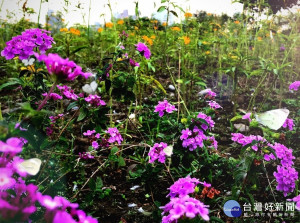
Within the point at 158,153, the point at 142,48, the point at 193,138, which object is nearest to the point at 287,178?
the point at 193,138

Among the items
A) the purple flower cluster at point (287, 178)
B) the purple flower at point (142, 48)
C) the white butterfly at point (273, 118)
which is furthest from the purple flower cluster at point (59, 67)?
the purple flower cluster at point (287, 178)

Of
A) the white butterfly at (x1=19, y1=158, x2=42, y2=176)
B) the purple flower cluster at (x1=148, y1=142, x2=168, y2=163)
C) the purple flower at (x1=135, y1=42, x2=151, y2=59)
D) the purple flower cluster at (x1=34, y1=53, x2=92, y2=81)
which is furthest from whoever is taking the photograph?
the purple flower at (x1=135, y1=42, x2=151, y2=59)

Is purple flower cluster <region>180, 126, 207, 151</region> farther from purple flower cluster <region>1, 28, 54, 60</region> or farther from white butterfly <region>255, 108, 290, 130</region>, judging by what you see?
purple flower cluster <region>1, 28, 54, 60</region>

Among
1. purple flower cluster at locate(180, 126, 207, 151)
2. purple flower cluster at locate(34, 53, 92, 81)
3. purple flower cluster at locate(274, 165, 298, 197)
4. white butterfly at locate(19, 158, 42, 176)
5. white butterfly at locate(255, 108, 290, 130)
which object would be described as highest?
purple flower cluster at locate(34, 53, 92, 81)

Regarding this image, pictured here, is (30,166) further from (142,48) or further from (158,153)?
(142,48)

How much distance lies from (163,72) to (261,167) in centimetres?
213

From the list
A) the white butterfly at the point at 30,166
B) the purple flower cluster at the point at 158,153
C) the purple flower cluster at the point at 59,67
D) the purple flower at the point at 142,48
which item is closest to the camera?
the white butterfly at the point at 30,166

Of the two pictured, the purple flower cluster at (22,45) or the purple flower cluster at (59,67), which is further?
the purple flower cluster at (22,45)

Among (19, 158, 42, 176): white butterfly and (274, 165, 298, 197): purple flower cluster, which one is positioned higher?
(19, 158, 42, 176): white butterfly

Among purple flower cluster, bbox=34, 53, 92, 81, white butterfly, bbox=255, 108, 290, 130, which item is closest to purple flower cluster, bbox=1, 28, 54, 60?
purple flower cluster, bbox=34, 53, 92, 81

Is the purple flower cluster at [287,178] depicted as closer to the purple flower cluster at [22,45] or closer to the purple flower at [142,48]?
the purple flower at [142,48]

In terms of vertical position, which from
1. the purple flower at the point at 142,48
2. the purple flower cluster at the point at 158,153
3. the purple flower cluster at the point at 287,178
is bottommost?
the purple flower cluster at the point at 287,178

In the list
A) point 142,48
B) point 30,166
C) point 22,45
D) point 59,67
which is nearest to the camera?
point 30,166

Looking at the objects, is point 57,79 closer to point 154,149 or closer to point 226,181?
point 154,149
